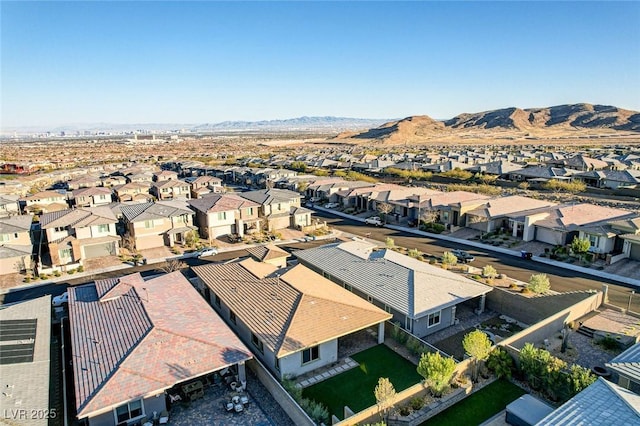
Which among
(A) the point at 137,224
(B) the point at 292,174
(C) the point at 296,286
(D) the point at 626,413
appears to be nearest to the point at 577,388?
(D) the point at 626,413

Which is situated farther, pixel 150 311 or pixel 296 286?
pixel 296 286

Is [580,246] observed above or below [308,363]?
above

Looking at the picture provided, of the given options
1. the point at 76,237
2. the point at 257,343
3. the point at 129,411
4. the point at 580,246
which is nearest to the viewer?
the point at 129,411

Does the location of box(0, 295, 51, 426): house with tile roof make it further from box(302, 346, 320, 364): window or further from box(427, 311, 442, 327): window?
box(427, 311, 442, 327): window

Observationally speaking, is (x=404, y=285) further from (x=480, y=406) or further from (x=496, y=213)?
(x=496, y=213)

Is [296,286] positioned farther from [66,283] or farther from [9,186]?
[9,186]

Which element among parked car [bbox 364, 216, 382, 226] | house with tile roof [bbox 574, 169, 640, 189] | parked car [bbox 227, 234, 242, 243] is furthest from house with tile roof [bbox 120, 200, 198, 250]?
house with tile roof [bbox 574, 169, 640, 189]

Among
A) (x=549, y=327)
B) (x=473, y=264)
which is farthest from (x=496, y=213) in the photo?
(x=549, y=327)
